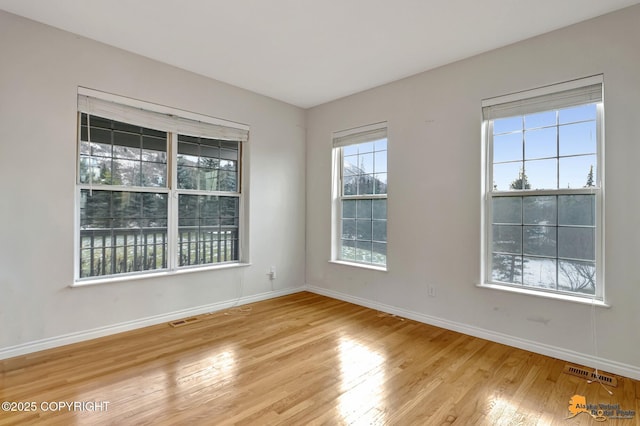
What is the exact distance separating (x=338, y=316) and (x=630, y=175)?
2.87 m

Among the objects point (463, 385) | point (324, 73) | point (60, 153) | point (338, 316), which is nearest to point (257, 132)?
point (324, 73)

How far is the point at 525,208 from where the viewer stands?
2885 mm

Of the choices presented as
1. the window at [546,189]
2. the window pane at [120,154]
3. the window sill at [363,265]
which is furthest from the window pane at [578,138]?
the window pane at [120,154]

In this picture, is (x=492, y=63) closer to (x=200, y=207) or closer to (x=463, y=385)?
(x=463, y=385)

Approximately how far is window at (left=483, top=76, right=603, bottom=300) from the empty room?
2cm

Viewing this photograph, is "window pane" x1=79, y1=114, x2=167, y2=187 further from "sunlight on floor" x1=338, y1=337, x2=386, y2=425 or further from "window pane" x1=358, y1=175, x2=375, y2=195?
"sunlight on floor" x1=338, y1=337, x2=386, y2=425

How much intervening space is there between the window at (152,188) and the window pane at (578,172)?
11.2 feet

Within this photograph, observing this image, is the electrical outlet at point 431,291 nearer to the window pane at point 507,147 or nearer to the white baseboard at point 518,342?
the white baseboard at point 518,342

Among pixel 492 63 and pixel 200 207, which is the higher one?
pixel 492 63

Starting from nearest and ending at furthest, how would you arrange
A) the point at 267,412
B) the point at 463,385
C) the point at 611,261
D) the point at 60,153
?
the point at 267,412, the point at 463,385, the point at 611,261, the point at 60,153

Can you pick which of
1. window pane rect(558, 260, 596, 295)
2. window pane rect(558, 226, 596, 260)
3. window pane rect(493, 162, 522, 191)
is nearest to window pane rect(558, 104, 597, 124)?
window pane rect(493, 162, 522, 191)

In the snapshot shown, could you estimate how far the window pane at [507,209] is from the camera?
293 centimetres

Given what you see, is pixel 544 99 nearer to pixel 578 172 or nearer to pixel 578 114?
pixel 578 114

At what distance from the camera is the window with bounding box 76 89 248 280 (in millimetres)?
3039
